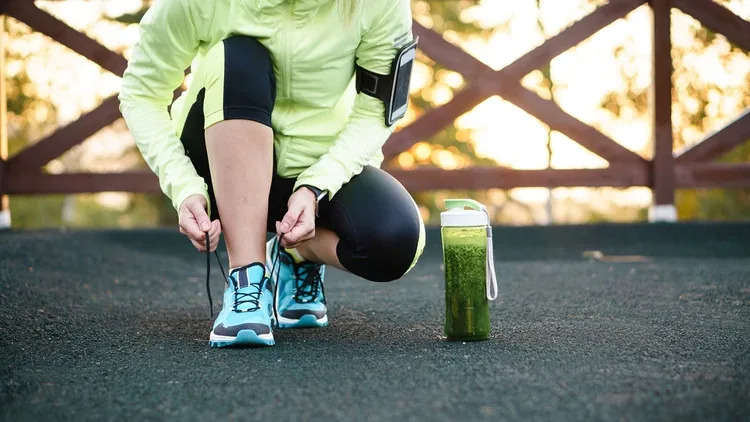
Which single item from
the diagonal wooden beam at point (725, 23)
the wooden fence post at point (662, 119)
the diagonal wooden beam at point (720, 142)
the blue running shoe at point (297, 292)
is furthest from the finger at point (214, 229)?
the diagonal wooden beam at point (725, 23)

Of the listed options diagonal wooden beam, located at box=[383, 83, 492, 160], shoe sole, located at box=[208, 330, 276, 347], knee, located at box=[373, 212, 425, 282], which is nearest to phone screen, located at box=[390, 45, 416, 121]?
knee, located at box=[373, 212, 425, 282]

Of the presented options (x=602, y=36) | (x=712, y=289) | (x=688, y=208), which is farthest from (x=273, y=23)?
(x=688, y=208)

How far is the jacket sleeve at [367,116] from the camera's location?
1843mm

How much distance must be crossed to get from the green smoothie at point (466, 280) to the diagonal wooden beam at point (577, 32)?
268 cm

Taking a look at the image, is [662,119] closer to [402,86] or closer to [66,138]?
[402,86]

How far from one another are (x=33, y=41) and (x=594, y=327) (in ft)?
22.7

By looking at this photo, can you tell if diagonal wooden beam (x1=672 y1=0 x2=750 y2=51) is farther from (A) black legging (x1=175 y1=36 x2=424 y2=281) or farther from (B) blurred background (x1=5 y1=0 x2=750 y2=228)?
(A) black legging (x1=175 y1=36 x2=424 y2=281)

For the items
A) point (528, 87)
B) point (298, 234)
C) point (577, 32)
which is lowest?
point (298, 234)

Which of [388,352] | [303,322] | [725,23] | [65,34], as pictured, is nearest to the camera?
[388,352]

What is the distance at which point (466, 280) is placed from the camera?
1.73 metres

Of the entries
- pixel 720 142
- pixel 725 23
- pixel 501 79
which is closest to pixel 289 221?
pixel 501 79

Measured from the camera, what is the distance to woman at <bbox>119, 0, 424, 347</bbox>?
1757 mm

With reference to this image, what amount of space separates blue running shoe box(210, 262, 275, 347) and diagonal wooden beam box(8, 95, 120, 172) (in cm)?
266

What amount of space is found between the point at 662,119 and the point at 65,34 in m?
3.06
